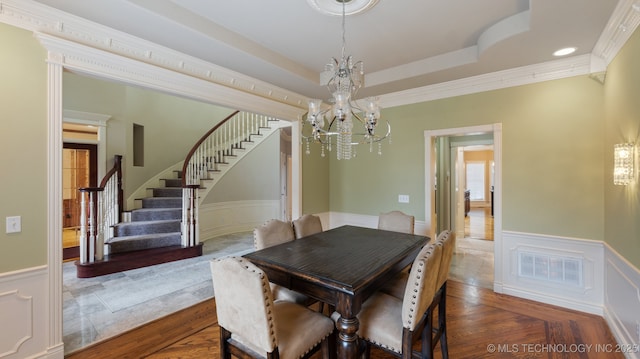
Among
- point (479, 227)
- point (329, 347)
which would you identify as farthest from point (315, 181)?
point (479, 227)

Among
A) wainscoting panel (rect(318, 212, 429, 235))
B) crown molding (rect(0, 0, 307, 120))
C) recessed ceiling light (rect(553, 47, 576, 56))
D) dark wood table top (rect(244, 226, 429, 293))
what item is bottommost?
wainscoting panel (rect(318, 212, 429, 235))

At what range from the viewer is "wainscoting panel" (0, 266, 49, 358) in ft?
6.14

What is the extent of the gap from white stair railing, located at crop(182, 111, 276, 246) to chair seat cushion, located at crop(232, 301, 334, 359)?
141 inches

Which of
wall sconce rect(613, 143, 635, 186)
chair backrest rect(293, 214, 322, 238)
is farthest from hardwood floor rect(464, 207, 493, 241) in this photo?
chair backrest rect(293, 214, 322, 238)

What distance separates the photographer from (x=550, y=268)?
3012 millimetres

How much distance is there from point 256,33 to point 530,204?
356 centimetres

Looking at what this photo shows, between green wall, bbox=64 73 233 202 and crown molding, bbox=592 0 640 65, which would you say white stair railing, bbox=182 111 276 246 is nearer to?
green wall, bbox=64 73 233 202

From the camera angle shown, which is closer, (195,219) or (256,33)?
(256,33)

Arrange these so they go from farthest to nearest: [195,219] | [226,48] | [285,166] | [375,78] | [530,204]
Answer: [285,166] → [195,219] → [375,78] → [530,204] → [226,48]

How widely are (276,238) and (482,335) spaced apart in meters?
2.09

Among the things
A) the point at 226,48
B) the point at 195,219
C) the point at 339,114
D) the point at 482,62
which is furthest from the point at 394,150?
the point at 195,219

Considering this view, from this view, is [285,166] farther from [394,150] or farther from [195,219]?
[394,150]

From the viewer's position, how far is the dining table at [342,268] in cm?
156

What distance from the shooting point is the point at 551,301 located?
2980 mm
